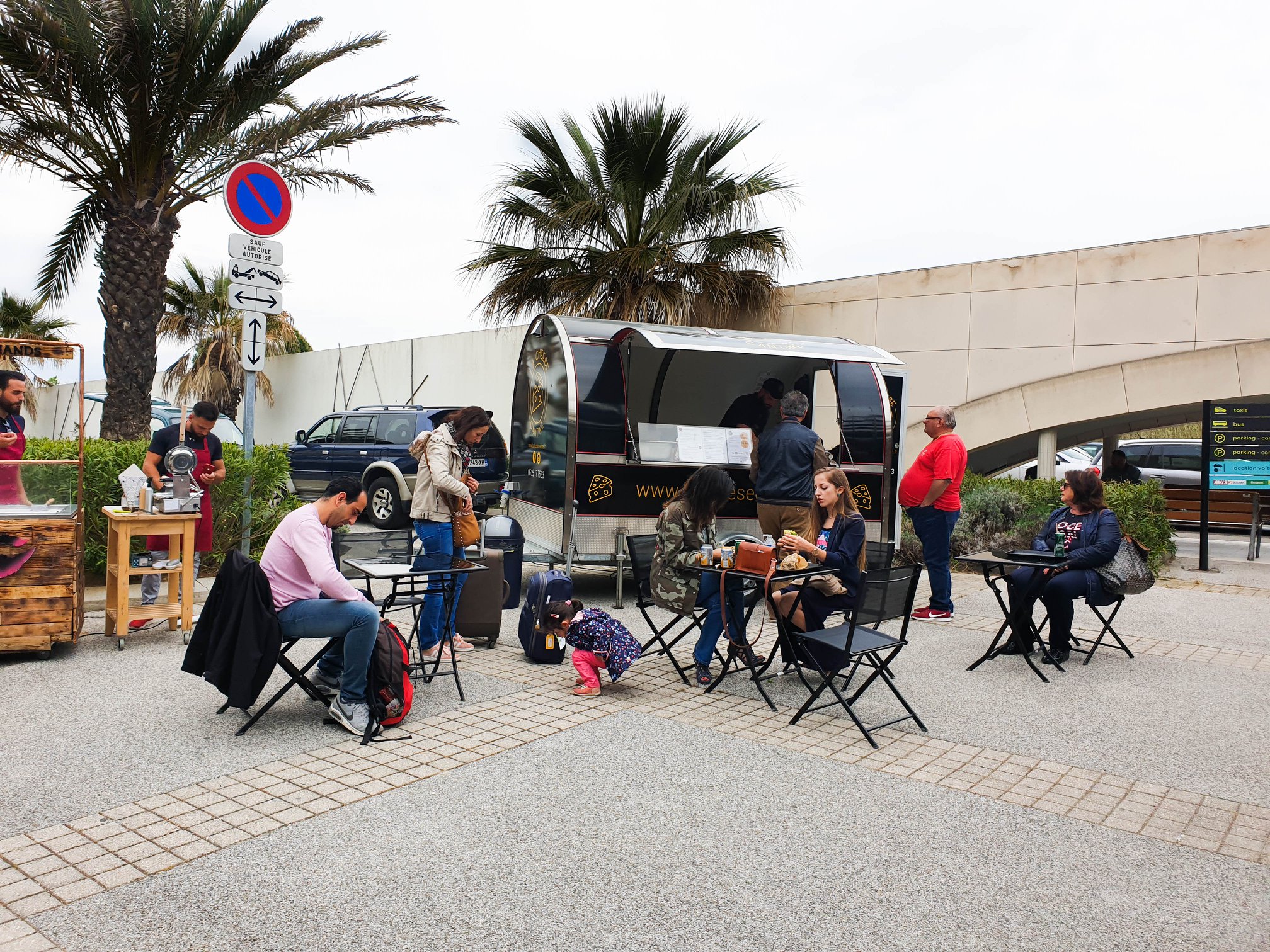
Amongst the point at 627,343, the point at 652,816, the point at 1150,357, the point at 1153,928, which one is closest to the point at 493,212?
the point at 627,343

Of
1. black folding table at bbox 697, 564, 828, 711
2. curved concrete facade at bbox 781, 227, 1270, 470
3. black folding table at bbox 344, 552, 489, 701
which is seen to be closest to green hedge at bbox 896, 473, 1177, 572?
curved concrete facade at bbox 781, 227, 1270, 470

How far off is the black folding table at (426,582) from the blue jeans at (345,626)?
269mm

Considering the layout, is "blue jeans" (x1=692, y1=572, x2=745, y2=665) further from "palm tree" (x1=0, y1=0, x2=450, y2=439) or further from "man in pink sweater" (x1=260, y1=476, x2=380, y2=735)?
"palm tree" (x1=0, y1=0, x2=450, y2=439)

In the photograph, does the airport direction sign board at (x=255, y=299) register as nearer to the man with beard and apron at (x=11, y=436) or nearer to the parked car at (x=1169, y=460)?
the man with beard and apron at (x=11, y=436)

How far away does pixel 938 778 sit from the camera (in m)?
4.37

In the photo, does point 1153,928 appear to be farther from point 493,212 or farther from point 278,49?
point 493,212

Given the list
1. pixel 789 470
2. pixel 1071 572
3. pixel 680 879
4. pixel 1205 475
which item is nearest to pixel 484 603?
pixel 789 470

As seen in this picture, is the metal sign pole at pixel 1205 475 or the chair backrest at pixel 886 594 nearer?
the chair backrest at pixel 886 594

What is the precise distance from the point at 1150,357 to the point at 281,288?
11248 millimetres

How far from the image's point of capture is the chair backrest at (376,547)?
5.69 m

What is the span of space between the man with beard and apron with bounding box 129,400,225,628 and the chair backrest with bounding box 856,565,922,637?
4.54 m

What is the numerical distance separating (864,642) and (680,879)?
223 cm

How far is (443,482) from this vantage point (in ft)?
20.7

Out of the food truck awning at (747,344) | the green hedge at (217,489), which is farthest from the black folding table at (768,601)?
the green hedge at (217,489)
